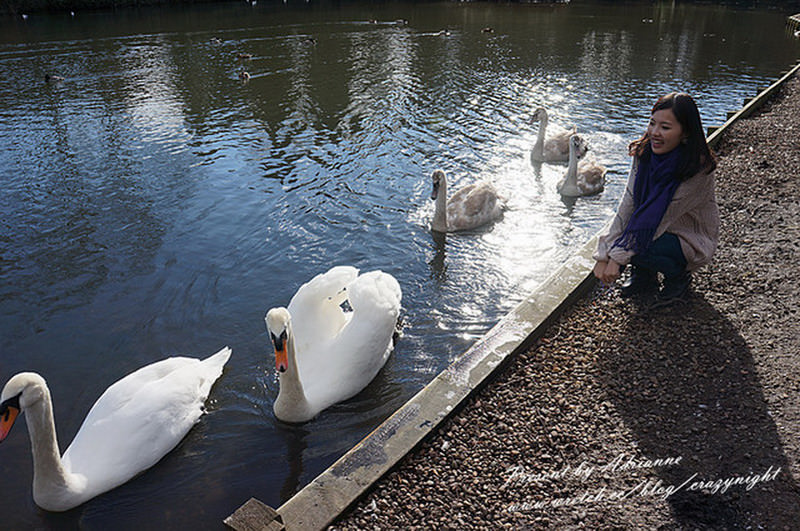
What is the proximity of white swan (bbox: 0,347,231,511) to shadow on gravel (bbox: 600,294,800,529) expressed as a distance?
3735 mm

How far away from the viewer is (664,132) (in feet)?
15.5

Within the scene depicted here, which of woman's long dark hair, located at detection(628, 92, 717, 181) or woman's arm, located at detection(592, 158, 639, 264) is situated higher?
woman's long dark hair, located at detection(628, 92, 717, 181)

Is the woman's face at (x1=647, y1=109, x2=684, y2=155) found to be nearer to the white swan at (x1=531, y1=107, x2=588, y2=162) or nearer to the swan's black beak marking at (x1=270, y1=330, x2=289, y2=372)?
the swan's black beak marking at (x1=270, y1=330, x2=289, y2=372)

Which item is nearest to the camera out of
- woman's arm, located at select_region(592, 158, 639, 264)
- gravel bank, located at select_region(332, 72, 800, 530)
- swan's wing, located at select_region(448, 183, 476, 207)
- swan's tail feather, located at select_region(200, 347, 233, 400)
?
gravel bank, located at select_region(332, 72, 800, 530)

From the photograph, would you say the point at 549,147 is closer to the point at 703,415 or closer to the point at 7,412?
the point at 703,415

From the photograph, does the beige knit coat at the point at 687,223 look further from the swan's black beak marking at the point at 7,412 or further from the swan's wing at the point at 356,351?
the swan's black beak marking at the point at 7,412

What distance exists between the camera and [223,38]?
27.8m

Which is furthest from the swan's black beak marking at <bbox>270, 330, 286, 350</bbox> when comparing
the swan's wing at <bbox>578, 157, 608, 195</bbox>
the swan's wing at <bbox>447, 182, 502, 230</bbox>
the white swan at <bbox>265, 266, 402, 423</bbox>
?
the swan's wing at <bbox>578, 157, 608, 195</bbox>

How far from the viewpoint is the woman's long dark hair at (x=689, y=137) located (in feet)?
15.1

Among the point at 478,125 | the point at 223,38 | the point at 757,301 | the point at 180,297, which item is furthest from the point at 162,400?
the point at 223,38

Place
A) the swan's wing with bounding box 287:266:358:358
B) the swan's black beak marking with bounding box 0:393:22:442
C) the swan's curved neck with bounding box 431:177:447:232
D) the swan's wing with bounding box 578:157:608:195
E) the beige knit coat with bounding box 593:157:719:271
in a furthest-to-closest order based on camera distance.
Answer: the swan's wing with bounding box 578:157:608:195
the swan's curved neck with bounding box 431:177:447:232
the swan's wing with bounding box 287:266:358:358
the beige knit coat with bounding box 593:157:719:271
the swan's black beak marking with bounding box 0:393:22:442

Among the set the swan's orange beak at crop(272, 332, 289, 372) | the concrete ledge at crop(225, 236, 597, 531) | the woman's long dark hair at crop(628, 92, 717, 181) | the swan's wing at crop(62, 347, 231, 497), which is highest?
the woman's long dark hair at crop(628, 92, 717, 181)

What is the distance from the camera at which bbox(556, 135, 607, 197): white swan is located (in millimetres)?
10398

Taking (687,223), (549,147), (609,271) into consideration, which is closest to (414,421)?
(609,271)
